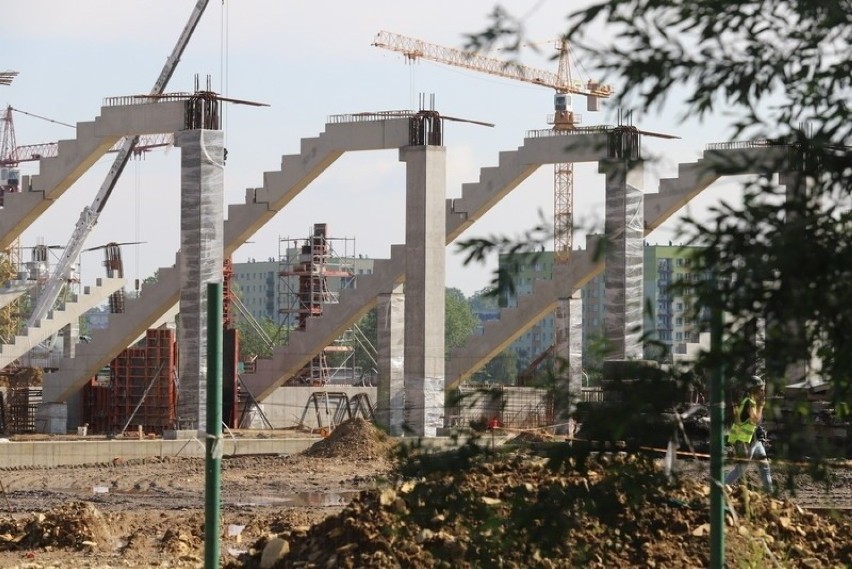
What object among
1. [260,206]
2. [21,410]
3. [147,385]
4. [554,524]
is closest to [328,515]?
[554,524]

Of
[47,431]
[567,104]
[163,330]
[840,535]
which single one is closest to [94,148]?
[163,330]

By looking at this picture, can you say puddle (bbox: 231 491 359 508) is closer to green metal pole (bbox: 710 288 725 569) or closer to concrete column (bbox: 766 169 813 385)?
green metal pole (bbox: 710 288 725 569)

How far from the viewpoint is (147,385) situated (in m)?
37.4

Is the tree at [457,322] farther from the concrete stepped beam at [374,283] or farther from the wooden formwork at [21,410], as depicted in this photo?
the wooden formwork at [21,410]

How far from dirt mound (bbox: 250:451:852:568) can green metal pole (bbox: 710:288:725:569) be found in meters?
0.21

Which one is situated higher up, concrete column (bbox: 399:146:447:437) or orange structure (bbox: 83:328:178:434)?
concrete column (bbox: 399:146:447:437)

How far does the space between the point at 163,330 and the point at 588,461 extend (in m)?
31.0

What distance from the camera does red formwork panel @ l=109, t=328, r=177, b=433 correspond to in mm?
36875

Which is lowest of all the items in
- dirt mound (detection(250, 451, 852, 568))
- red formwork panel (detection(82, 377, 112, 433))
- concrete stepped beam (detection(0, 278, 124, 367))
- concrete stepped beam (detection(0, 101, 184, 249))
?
red formwork panel (detection(82, 377, 112, 433))

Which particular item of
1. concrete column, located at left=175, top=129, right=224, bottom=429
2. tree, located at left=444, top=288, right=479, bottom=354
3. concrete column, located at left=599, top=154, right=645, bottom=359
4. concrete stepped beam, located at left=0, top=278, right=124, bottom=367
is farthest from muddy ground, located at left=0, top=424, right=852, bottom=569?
tree, located at left=444, top=288, right=479, bottom=354

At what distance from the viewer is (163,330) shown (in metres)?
36.9

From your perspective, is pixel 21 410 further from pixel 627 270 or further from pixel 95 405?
pixel 627 270

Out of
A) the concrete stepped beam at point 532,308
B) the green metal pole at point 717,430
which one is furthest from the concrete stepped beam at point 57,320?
the green metal pole at point 717,430

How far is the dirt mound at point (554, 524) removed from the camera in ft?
20.6
